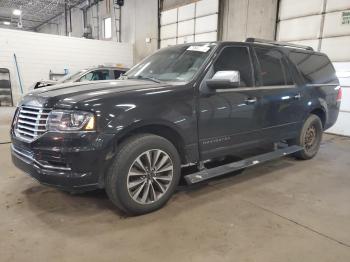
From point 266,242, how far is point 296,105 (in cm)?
228

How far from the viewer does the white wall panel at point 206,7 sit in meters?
9.75

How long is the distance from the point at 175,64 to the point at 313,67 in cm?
234

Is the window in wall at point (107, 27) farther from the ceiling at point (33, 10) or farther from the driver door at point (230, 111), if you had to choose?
the driver door at point (230, 111)

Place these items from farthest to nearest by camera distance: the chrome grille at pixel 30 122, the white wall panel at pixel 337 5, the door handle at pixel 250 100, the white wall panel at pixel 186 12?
the white wall panel at pixel 186 12 < the white wall panel at pixel 337 5 < the door handle at pixel 250 100 < the chrome grille at pixel 30 122

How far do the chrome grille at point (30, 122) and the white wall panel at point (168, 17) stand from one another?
10011mm

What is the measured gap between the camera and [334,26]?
22.3 ft

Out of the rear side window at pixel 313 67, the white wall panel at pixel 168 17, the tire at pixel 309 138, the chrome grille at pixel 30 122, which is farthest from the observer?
the white wall panel at pixel 168 17

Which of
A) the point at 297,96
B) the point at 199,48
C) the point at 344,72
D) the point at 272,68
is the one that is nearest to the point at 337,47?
the point at 344,72

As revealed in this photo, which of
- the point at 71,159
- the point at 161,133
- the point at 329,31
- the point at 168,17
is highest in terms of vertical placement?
the point at 168,17

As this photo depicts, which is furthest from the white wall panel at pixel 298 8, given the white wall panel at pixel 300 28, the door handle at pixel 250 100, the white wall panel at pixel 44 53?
the white wall panel at pixel 44 53

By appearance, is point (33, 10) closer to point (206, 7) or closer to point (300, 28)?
point (206, 7)

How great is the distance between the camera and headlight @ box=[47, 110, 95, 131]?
217 cm

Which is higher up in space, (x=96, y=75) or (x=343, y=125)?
(x=96, y=75)

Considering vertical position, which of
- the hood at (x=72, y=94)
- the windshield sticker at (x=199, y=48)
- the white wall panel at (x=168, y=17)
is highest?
the white wall panel at (x=168, y=17)
